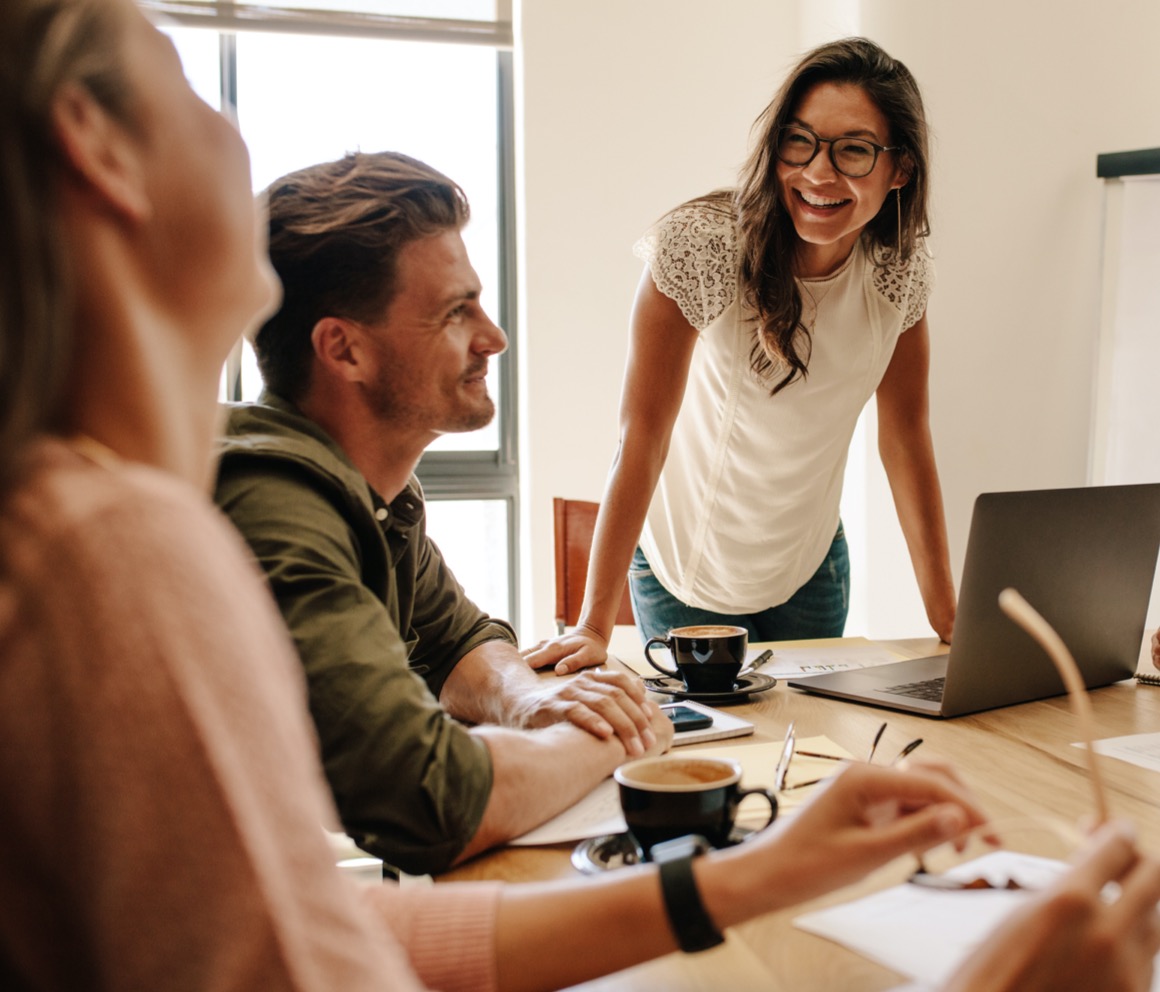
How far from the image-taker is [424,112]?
3.49 meters

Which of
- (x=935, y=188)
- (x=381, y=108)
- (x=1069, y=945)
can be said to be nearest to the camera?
(x=1069, y=945)

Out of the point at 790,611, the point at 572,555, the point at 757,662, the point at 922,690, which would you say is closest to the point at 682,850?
the point at 922,690

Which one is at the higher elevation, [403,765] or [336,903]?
[336,903]

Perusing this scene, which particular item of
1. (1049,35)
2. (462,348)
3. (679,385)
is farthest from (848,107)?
(1049,35)

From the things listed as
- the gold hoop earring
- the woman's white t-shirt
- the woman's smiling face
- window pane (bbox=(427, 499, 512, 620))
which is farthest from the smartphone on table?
window pane (bbox=(427, 499, 512, 620))

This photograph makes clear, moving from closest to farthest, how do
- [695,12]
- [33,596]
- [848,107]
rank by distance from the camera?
[33,596] → [848,107] → [695,12]

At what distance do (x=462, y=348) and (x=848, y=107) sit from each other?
2.80ft

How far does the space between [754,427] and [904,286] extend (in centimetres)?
35

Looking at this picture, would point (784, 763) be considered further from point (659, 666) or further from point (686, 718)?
point (659, 666)

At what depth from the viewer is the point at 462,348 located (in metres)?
1.30

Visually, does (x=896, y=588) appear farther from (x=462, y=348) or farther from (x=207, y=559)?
(x=207, y=559)

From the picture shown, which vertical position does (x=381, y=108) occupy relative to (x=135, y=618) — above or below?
above

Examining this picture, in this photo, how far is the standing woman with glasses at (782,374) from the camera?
5.75ft

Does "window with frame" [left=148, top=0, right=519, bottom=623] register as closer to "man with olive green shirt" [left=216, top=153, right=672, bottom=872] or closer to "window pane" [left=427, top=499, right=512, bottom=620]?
"window pane" [left=427, top=499, right=512, bottom=620]
